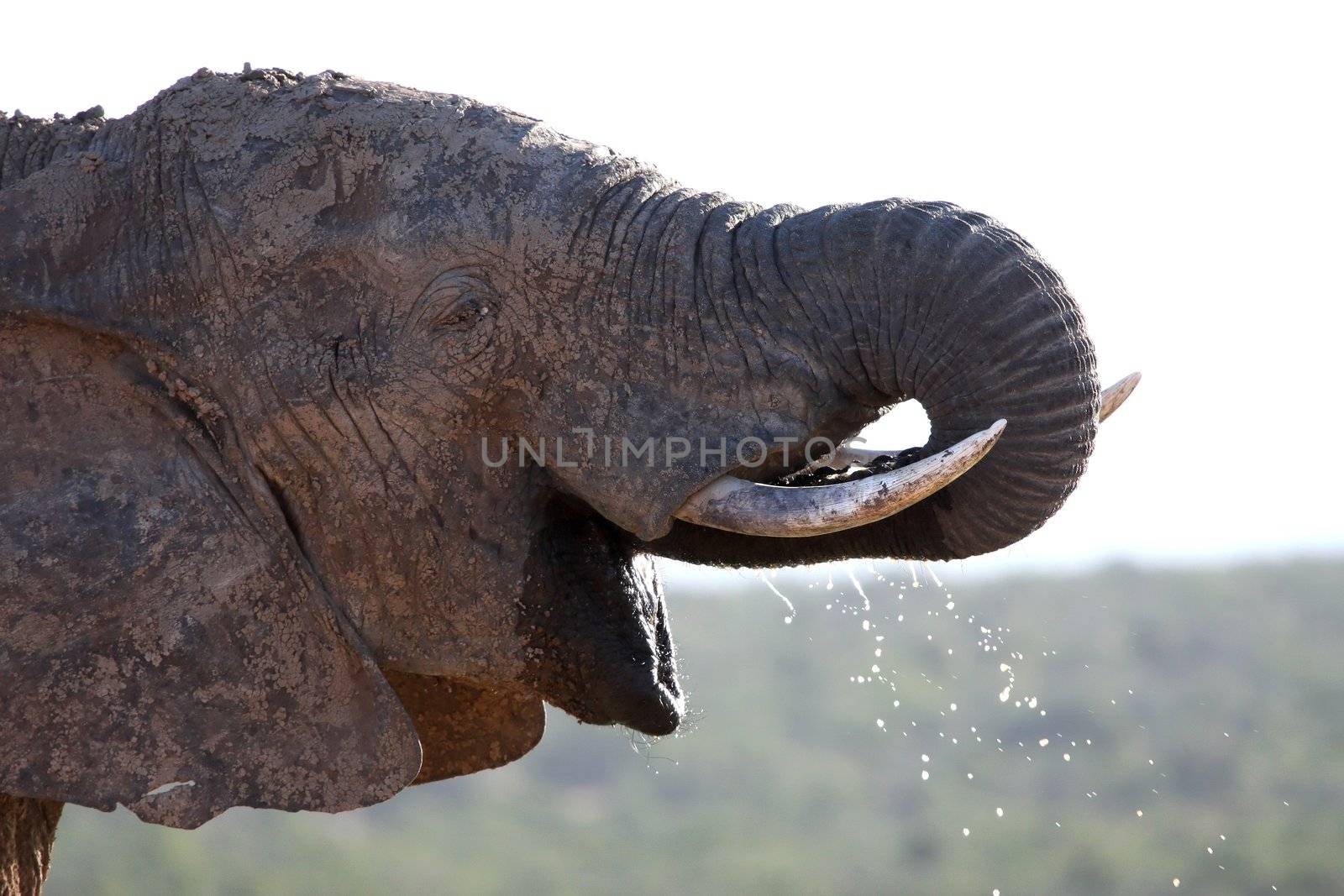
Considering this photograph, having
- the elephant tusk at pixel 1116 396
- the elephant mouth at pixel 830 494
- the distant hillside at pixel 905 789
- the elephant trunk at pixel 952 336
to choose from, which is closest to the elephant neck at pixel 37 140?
the elephant trunk at pixel 952 336

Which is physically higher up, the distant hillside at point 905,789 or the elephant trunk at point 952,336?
the elephant trunk at point 952,336

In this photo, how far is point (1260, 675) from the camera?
29828mm

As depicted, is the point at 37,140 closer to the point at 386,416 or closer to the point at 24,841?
the point at 386,416

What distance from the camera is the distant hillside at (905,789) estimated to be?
2050cm

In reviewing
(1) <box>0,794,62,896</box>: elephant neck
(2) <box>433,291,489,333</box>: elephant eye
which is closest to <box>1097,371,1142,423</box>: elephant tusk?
(2) <box>433,291,489,333</box>: elephant eye

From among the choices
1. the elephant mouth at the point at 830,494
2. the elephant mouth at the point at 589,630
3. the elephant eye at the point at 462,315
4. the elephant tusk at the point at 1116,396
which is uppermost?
the elephant eye at the point at 462,315

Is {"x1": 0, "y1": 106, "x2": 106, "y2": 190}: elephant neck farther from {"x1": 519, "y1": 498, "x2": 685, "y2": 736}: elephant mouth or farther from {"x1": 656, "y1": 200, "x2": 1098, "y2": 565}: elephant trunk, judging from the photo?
{"x1": 656, "y1": 200, "x2": 1098, "y2": 565}: elephant trunk

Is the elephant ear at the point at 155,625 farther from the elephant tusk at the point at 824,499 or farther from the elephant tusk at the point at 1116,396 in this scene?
the elephant tusk at the point at 1116,396

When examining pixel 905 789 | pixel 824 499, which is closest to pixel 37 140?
pixel 824 499

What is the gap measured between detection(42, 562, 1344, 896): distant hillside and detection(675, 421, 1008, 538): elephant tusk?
11951 millimetres

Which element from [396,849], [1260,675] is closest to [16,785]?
[396,849]

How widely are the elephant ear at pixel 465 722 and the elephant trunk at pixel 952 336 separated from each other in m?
1.08

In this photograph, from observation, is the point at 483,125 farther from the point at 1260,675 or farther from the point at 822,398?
the point at 1260,675

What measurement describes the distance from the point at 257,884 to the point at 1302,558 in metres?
26.7
